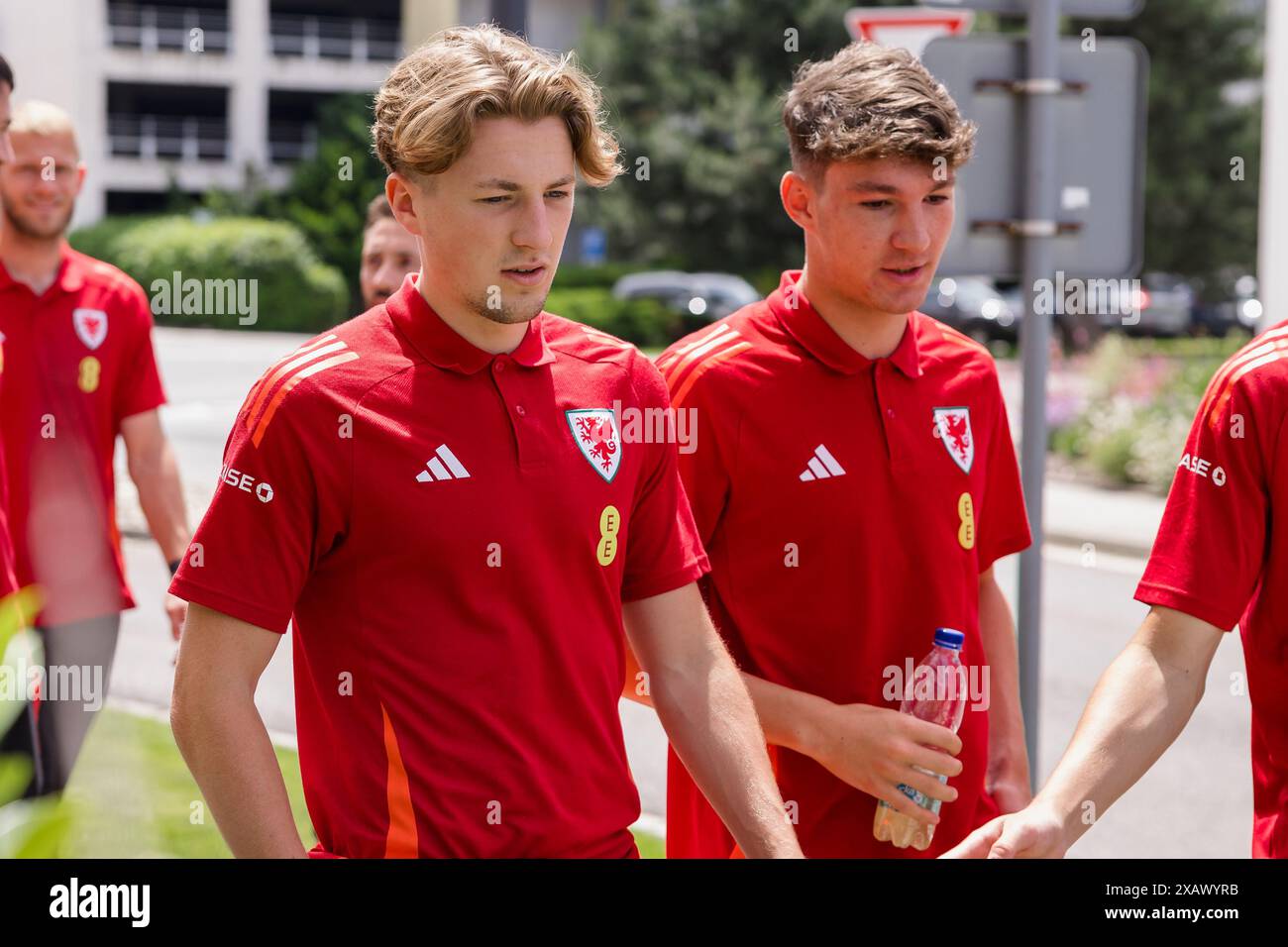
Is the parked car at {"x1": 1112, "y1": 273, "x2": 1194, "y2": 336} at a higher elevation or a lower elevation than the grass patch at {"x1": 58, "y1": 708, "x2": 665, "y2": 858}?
higher

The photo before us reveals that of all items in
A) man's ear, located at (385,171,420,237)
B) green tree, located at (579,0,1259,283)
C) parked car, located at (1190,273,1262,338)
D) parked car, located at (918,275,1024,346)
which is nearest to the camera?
man's ear, located at (385,171,420,237)

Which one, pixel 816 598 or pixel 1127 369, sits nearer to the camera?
pixel 816 598

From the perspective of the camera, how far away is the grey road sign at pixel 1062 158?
192 inches

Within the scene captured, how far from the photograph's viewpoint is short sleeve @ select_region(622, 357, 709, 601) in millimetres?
2885

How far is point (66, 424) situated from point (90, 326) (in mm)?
318

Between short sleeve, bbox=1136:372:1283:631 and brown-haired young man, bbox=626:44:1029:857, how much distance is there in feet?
1.99

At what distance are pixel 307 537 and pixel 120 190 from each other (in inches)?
2225

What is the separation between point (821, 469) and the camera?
3377mm

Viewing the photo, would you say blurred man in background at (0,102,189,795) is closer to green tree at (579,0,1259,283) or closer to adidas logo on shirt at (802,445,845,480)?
adidas logo on shirt at (802,445,845,480)

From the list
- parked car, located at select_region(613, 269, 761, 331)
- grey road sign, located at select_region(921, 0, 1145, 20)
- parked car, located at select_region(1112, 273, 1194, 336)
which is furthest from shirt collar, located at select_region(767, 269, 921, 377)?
parked car, located at select_region(1112, 273, 1194, 336)

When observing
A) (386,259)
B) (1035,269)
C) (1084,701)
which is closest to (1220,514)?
(1035,269)
